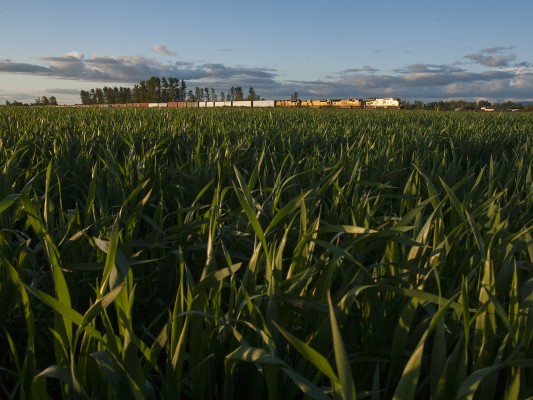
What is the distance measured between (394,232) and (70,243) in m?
0.98

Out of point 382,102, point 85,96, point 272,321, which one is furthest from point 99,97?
point 272,321

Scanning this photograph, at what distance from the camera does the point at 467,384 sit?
703 mm

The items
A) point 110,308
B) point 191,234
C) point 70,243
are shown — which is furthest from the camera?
point 191,234

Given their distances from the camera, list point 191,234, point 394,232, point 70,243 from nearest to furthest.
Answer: point 394,232, point 70,243, point 191,234

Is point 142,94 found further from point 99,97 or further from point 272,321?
point 272,321

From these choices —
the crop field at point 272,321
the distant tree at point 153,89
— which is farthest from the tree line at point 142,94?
the crop field at point 272,321

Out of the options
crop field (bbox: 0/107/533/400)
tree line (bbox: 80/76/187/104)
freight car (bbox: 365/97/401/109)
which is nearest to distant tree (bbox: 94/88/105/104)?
tree line (bbox: 80/76/187/104)

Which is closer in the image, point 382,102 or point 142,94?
point 382,102

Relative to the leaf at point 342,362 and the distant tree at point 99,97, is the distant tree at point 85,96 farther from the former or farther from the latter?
the leaf at point 342,362

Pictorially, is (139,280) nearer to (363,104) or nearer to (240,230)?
(240,230)

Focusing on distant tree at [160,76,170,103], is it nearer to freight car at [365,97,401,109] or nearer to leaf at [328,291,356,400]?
freight car at [365,97,401,109]

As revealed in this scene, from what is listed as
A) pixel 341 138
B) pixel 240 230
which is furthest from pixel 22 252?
pixel 341 138

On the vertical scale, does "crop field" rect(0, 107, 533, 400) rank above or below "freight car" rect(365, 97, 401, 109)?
below

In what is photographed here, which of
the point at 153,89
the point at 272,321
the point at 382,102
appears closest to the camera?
the point at 272,321
